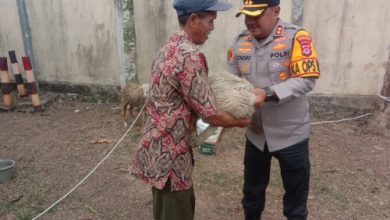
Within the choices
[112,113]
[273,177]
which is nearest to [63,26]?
[112,113]

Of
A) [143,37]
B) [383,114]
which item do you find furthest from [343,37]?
[143,37]

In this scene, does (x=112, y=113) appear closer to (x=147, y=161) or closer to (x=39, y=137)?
(x=39, y=137)

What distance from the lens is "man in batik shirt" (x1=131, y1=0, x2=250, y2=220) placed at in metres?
2.24

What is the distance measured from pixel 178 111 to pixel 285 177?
1.25 metres

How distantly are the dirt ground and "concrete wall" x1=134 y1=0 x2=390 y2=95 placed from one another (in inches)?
24.2

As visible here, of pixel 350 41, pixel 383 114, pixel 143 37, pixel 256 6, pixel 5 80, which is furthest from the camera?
pixel 5 80

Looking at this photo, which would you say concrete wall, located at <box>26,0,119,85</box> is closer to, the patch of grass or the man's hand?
the patch of grass

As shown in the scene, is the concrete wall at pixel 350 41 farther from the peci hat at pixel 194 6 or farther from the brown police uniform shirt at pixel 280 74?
the peci hat at pixel 194 6

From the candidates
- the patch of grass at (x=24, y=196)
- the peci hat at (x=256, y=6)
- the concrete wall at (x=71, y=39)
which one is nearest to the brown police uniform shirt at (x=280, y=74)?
the peci hat at (x=256, y=6)

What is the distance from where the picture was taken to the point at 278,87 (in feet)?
8.64

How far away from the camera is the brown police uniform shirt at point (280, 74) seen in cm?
269

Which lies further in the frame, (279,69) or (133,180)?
(133,180)

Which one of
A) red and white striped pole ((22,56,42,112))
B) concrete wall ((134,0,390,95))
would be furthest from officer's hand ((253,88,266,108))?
red and white striped pole ((22,56,42,112))

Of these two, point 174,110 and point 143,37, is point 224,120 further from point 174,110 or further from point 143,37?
point 143,37
